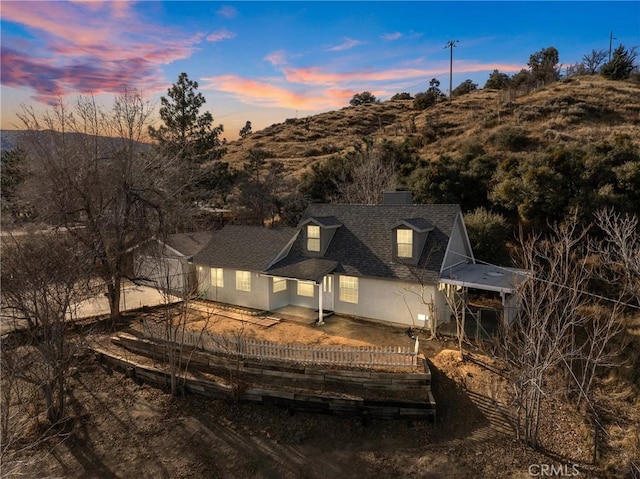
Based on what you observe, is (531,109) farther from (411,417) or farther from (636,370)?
(411,417)

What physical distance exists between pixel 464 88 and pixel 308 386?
78953mm

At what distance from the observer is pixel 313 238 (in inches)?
779

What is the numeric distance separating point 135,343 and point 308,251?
914 cm

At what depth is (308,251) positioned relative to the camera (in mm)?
19969

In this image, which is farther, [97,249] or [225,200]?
[225,200]

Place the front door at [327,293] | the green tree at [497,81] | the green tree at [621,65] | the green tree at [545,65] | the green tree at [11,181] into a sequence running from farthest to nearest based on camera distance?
the green tree at [497,81] → the green tree at [545,65] → the green tree at [621,65] → the green tree at [11,181] → the front door at [327,293]

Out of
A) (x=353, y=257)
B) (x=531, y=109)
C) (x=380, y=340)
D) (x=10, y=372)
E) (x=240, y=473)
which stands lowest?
(x=240, y=473)

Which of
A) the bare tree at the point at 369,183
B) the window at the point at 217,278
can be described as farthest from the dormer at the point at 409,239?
the bare tree at the point at 369,183

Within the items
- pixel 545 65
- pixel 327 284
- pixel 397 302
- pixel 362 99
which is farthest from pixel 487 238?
pixel 362 99

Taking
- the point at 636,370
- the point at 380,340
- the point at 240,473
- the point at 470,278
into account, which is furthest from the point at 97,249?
the point at 636,370

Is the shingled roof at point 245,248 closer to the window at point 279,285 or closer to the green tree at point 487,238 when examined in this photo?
the window at point 279,285

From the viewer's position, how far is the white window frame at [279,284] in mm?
19578

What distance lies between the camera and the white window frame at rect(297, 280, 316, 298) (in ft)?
64.2
